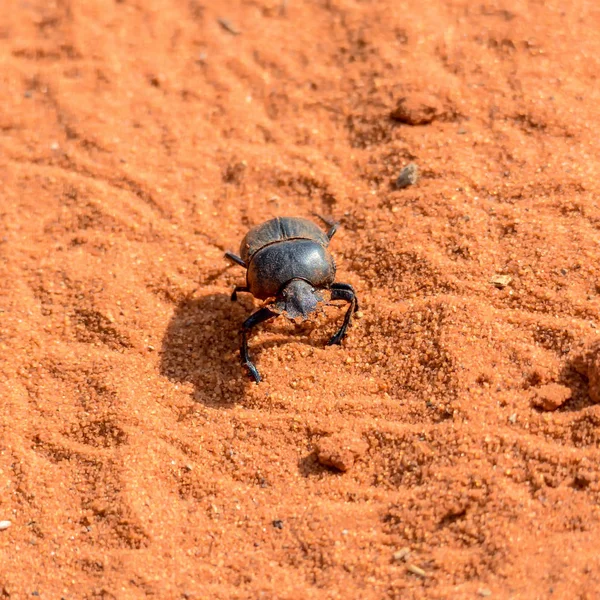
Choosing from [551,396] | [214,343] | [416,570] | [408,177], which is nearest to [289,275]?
[214,343]

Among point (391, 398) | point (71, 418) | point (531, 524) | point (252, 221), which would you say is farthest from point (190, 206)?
point (531, 524)

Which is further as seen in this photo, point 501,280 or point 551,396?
point 501,280

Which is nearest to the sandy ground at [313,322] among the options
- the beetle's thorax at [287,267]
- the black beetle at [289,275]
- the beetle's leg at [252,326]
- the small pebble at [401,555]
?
the small pebble at [401,555]

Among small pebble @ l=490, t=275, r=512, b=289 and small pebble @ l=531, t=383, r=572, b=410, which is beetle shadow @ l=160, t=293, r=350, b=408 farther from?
small pebble @ l=531, t=383, r=572, b=410

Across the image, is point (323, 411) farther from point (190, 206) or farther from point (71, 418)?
point (190, 206)

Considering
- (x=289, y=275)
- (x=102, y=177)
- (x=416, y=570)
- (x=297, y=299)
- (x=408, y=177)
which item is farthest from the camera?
(x=102, y=177)

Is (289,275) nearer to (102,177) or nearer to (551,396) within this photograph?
(551,396)

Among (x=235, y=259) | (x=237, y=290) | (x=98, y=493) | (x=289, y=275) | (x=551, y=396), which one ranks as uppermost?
(x=289, y=275)

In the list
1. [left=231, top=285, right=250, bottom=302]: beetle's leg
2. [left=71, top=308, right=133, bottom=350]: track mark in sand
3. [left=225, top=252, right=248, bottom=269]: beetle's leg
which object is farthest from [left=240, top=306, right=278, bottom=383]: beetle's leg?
[left=71, top=308, right=133, bottom=350]: track mark in sand
